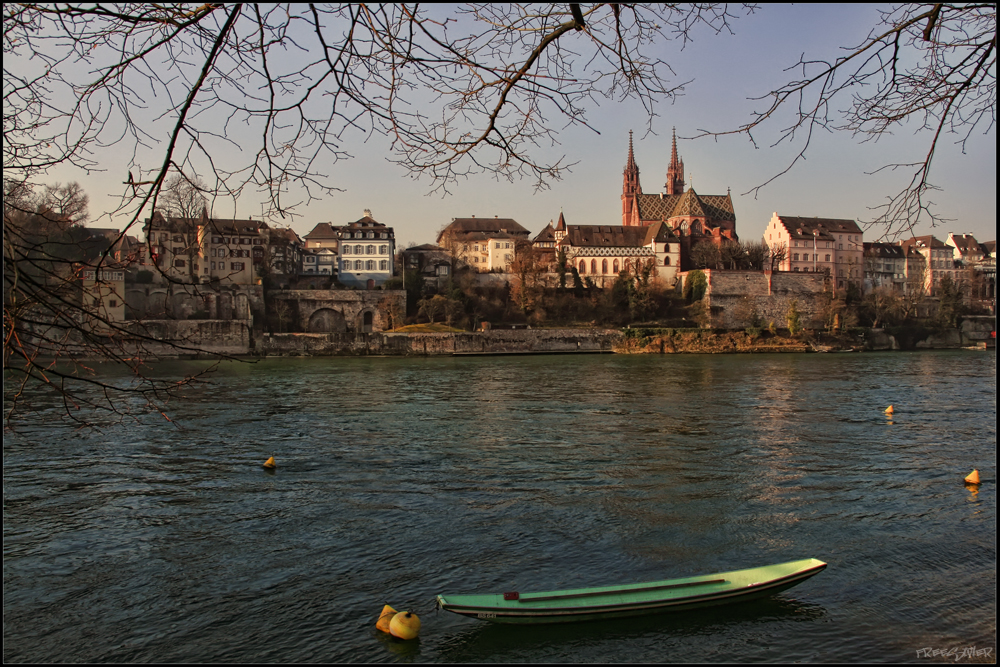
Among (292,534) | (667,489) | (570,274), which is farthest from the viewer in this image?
(570,274)

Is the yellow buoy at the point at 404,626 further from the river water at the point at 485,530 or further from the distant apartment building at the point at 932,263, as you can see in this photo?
the distant apartment building at the point at 932,263

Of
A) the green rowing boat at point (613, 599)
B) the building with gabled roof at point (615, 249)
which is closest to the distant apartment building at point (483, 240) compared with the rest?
the building with gabled roof at point (615, 249)

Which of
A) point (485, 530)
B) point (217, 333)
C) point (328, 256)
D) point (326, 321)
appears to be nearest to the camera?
point (485, 530)

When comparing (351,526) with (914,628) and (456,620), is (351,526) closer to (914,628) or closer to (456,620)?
(456,620)

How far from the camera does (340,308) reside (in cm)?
5397

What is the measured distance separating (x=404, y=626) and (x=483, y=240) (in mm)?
67561

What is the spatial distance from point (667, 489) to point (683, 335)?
135 feet

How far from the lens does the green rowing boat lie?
248 inches

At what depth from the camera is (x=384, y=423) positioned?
17.9m

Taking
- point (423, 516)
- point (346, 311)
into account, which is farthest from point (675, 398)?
point (346, 311)

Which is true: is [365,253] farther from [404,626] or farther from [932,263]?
[932,263]

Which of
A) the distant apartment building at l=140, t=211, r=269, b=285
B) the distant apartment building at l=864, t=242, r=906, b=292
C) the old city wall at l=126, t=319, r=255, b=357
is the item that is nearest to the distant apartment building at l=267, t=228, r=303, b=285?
the old city wall at l=126, t=319, r=255, b=357

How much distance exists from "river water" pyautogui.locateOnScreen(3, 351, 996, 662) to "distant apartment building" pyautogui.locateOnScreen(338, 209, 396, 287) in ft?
135

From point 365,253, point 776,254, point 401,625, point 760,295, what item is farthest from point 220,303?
point 401,625
